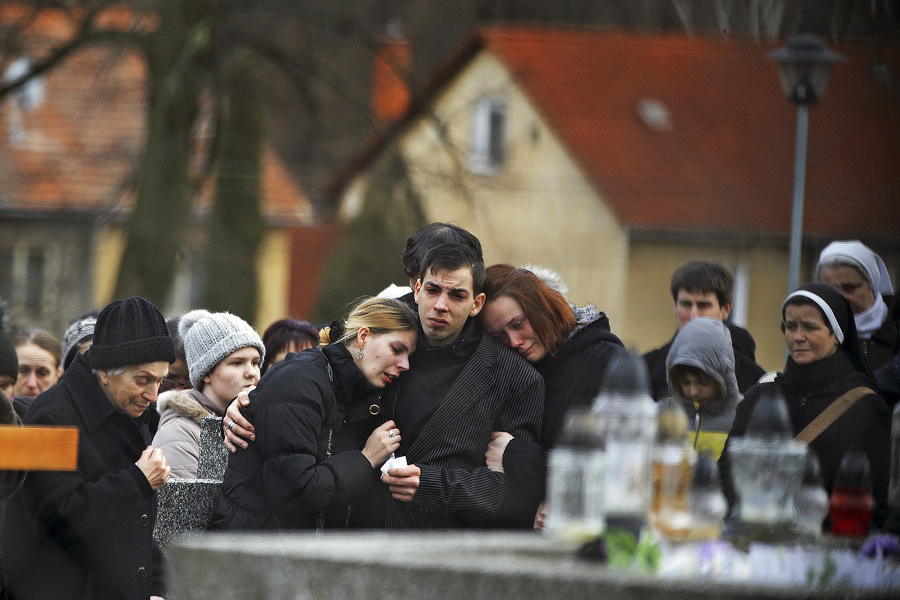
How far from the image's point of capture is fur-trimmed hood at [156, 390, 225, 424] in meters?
4.98

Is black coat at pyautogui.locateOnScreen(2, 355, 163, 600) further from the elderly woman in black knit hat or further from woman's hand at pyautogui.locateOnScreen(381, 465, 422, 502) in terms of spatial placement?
woman's hand at pyautogui.locateOnScreen(381, 465, 422, 502)

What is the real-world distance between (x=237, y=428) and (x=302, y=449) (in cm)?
29

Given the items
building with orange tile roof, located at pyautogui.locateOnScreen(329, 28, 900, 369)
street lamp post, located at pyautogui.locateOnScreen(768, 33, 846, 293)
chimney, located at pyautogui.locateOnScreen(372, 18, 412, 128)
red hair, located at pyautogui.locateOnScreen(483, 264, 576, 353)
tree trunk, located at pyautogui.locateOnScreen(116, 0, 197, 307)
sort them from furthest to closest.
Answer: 1. building with orange tile roof, located at pyautogui.locateOnScreen(329, 28, 900, 369)
2. chimney, located at pyautogui.locateOnScreen(372, 18, 412, 128)
3. tree trunk, located at pyautogui.locateOnScreen(116, 0, 197, 307)
4. street lamp post, located at pyautogui.locateOnScreen(768, 33, 846, 293)
5. red hair, located at pyautogui.locateOnScreen(483, 264, 576, 353)

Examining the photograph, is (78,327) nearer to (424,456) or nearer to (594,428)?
(424,456)

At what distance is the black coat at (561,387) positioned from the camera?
13.8 feet

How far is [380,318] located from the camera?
432 cm

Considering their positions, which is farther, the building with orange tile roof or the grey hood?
the building with orange tile roof

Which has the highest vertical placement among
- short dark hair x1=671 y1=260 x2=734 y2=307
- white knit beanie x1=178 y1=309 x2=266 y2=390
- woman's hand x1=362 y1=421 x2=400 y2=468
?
short dark hair x1=671 y1=260 x2=734 y2=307

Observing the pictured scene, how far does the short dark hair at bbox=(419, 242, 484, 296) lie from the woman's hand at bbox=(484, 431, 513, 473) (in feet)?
1.74

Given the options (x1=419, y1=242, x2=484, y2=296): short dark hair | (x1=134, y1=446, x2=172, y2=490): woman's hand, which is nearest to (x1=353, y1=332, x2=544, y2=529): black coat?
(x1=419, y1=242, x2=484, y2=296): short dark hair

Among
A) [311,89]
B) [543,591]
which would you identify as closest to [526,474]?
[543,591]

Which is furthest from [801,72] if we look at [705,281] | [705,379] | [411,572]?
[411,572]

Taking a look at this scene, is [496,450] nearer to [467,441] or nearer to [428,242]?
[467,441]

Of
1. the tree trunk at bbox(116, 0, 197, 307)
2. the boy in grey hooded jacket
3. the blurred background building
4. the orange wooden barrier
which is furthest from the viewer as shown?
the blurred background building
